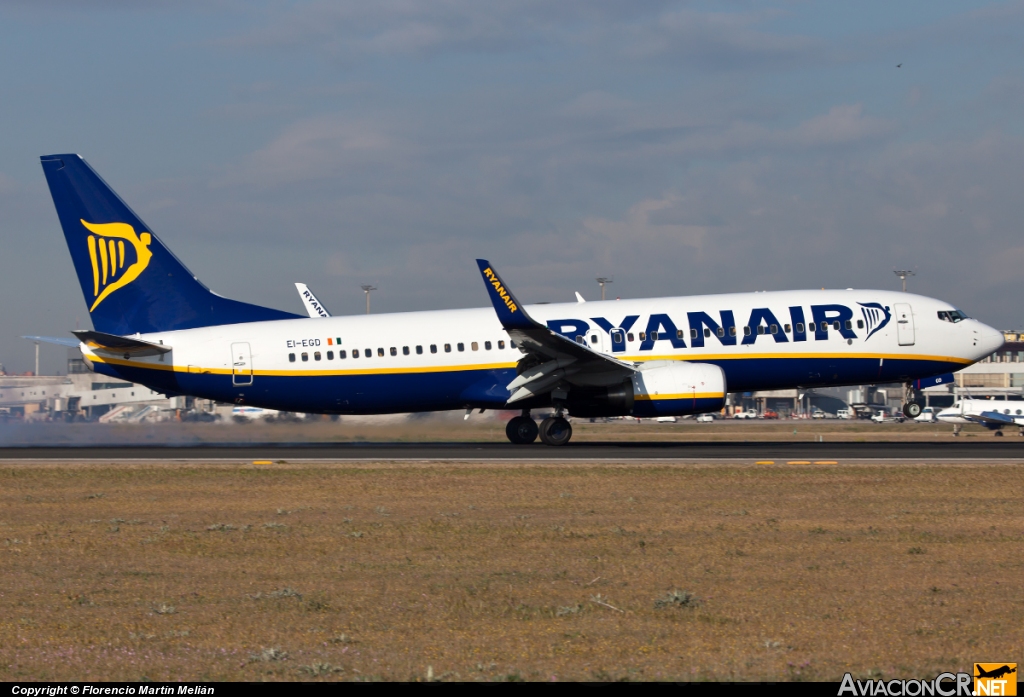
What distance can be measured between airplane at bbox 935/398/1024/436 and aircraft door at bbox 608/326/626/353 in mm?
39740

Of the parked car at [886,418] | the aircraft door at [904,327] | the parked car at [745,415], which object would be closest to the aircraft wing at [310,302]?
the aircraft door at [904,327]

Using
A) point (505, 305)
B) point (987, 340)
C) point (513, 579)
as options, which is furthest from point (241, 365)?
point (987, 340)

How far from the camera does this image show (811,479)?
2322cm

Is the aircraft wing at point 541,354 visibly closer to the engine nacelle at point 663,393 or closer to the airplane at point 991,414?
the engine nacelle at point 663,393

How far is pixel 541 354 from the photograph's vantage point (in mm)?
33000

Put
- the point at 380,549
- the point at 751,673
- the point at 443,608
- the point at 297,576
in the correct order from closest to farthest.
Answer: the point at 751,673, the point at 443,608, the point at 297,576, the point at 380,549

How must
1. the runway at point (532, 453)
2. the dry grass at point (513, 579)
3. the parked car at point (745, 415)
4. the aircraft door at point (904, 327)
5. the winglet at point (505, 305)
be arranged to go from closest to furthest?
the dry grass at point (513, 579) < the runway at point (532, 453) < the winglet at point (505, 305) < the aircraft door at point (904, 327) < the parked car at point (745, 415)

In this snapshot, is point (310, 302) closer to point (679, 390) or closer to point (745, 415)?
point (679, 390)

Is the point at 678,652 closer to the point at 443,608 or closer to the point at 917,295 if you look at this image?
the point at 443,608

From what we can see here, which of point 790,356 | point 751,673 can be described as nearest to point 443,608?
point 751,673

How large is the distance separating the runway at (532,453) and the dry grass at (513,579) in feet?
16.7

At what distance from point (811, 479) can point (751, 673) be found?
15.2 metres

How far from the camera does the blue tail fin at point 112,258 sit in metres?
34.2

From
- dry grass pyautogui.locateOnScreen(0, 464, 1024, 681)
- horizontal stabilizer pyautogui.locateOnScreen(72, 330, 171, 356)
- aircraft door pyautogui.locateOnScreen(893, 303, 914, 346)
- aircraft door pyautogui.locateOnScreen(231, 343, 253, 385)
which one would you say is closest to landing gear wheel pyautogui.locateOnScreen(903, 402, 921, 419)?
aircraft door pyautogui.locateOnScreen(893, 303, 914, 346)
